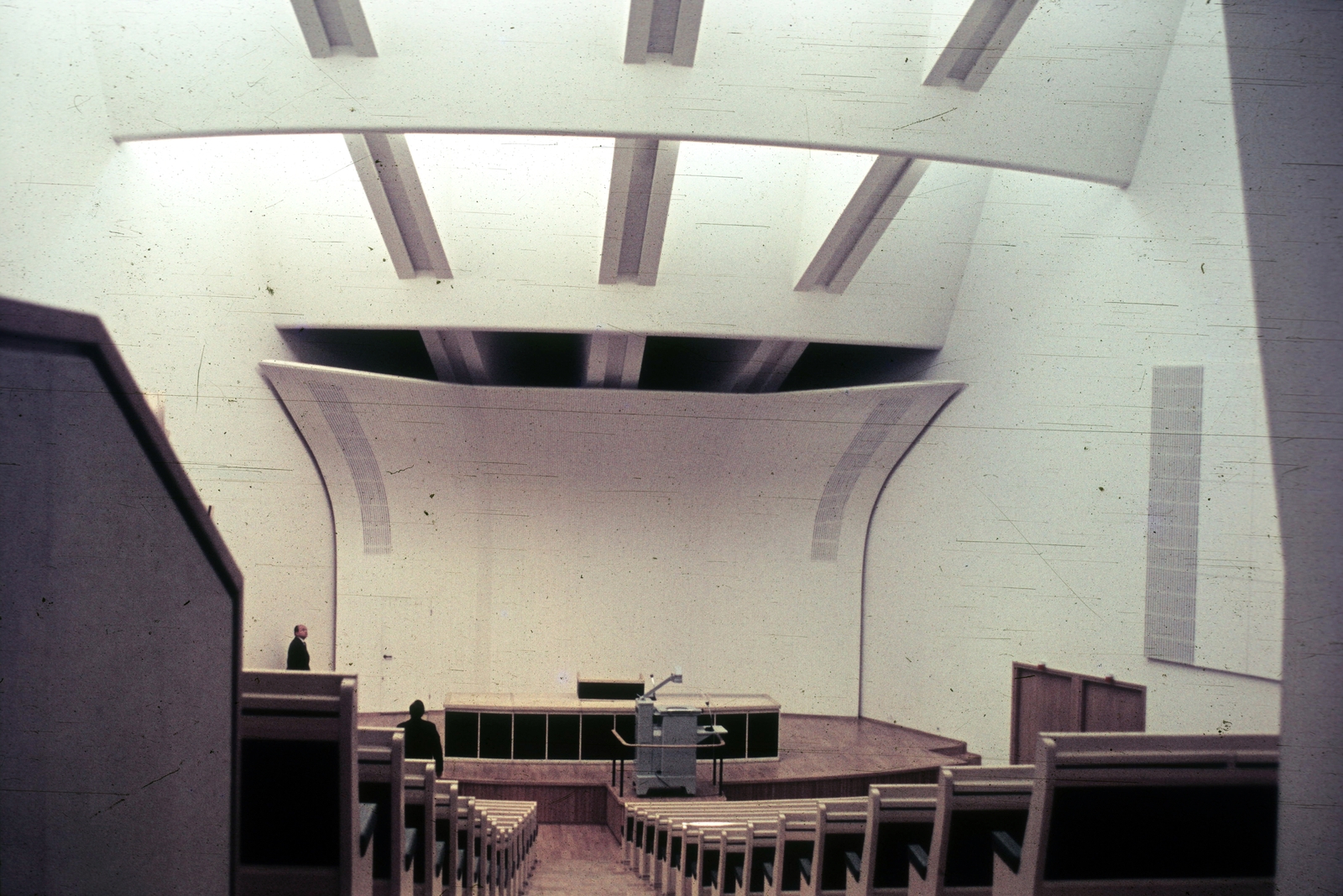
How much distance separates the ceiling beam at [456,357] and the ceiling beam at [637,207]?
183cm

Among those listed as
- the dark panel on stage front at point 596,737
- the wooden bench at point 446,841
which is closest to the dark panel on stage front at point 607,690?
the dark panel on stage front at point 596,737

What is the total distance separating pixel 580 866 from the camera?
546 centimetres

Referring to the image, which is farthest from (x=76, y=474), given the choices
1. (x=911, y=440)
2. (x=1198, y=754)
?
(x=911, y=440)

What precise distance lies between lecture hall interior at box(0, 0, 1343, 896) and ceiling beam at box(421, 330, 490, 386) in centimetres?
274

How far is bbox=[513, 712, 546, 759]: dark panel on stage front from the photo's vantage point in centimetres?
767

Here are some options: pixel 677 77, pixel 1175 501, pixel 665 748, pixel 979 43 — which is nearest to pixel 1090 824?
pixel 1175 501

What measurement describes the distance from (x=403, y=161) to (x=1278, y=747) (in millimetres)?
3527

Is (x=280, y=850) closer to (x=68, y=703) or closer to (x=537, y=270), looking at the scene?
(x=68, y=703)

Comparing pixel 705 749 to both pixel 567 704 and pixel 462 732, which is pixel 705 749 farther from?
pixel 462 732

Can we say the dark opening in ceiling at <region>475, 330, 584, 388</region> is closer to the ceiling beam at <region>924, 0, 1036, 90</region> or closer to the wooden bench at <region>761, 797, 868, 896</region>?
the wooden bench at <region>761, 797, 868, 896</region>

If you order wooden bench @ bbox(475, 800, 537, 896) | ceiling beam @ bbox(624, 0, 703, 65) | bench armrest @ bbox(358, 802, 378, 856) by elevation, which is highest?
ceiling beam @ bbox(624, 0, 703, 65)

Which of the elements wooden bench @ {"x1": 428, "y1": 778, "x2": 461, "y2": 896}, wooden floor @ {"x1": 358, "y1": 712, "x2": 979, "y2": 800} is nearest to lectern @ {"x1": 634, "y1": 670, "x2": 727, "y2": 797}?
wooden floor @ {"x1": 358, "y1": 712, "x2": 979, "y2": 800}

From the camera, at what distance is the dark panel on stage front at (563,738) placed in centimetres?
772

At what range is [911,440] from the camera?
7.38m
